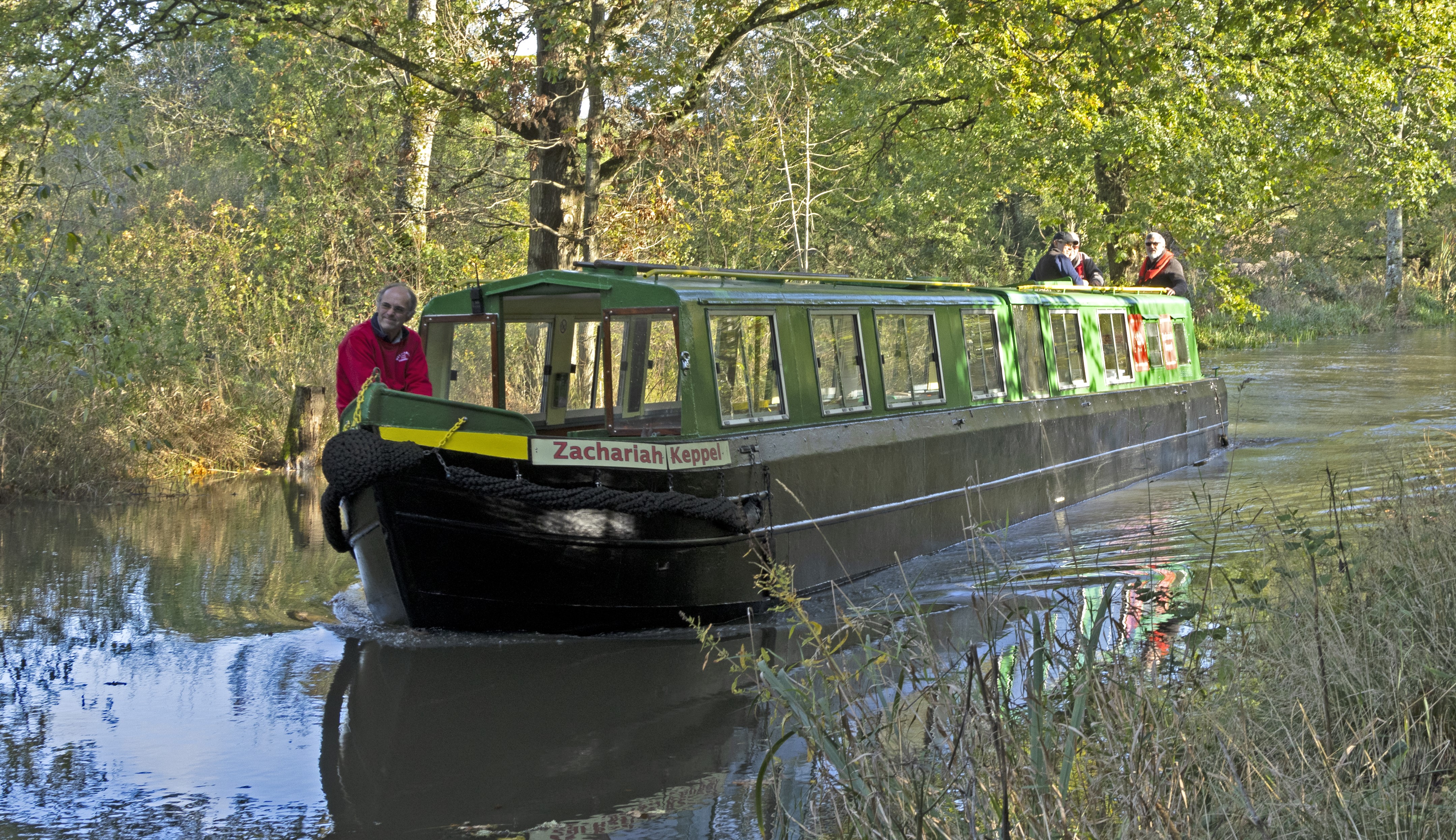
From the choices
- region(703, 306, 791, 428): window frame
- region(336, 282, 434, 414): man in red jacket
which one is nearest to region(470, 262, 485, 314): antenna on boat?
region(336, 282, 434, 414): man in red jacket

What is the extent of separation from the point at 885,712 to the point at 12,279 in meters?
14.3

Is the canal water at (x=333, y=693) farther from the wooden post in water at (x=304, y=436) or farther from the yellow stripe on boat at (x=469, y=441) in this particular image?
the wooden post in water at (x=304, y=436)

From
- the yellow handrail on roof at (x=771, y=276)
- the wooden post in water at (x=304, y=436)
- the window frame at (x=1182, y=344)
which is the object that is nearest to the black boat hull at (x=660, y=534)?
the yellow handrail on roof at (x=771, y=276)

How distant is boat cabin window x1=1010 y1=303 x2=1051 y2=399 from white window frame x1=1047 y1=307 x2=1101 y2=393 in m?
0.21

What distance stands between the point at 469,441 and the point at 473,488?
27cm

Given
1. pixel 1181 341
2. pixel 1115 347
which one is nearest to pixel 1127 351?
pixel 1115 347

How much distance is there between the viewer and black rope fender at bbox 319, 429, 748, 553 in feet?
23.9

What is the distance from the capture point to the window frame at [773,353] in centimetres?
821

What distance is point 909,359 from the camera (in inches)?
412

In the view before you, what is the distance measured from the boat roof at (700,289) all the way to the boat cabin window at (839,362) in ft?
0.40

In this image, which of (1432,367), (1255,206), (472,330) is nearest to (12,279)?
(472,330)

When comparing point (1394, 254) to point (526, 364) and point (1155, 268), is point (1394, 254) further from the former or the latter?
point (526, 364)

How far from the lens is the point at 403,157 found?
1861 cm

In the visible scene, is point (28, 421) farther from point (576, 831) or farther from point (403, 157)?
point (576, 831)
